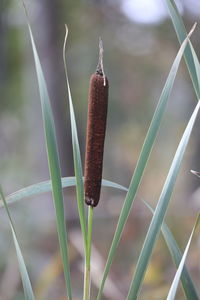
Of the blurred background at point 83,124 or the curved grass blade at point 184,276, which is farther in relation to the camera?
the blurred background at point 83,124

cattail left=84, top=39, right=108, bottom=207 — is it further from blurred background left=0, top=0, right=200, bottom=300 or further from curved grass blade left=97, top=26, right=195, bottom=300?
blurred background left=0, top=0, right=200, bottom=300

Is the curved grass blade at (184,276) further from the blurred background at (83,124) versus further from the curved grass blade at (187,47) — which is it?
the blurred background at (83,124)

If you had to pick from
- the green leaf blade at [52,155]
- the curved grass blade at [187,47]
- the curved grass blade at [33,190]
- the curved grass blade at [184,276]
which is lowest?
the curved grass blade at [184,276]

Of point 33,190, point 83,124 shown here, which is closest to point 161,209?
point 33,190

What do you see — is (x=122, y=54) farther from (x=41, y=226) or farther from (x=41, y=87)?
(x=41, y=87)

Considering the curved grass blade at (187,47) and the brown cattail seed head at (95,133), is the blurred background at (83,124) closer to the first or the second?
the curved grass blade at (187,47)

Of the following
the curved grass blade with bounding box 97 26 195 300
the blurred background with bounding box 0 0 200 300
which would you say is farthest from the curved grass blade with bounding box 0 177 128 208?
the blurred background with bounding box 0 0 200 300

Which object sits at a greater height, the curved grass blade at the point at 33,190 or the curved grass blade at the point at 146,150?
→ the curved grass blade at the point at 146,150

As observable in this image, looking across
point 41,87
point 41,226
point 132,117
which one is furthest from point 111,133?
point 41,87

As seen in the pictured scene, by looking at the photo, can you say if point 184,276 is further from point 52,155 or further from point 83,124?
point 83,124

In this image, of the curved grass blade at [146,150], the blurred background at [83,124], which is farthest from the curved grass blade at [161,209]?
the blurred background at [83,124]
